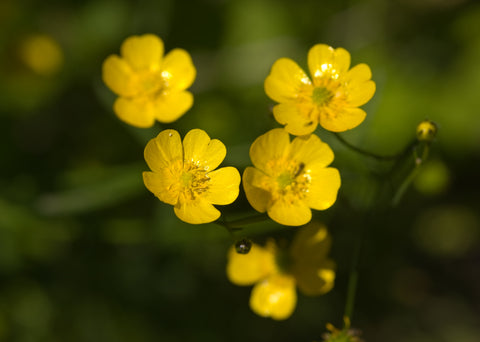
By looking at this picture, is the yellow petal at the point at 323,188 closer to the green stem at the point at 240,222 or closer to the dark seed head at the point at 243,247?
the green stem at the point at 240,222

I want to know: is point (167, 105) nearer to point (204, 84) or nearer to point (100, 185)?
point (100, 185)

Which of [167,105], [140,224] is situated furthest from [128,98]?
[140,224]

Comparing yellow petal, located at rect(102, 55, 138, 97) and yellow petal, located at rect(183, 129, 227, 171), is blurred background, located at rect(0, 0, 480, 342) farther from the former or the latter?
yellow petal, located at rect(183, 129, 227, 171)

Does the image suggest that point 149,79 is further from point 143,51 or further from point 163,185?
point 163,185

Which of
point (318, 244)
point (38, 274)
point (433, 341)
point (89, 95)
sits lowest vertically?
point (433, 341)

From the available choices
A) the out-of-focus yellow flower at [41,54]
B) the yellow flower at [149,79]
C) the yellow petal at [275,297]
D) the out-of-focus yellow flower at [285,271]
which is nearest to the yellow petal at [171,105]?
the yellow flower at [149,79]

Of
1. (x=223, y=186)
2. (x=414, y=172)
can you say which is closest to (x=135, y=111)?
(x=223, y=186)
